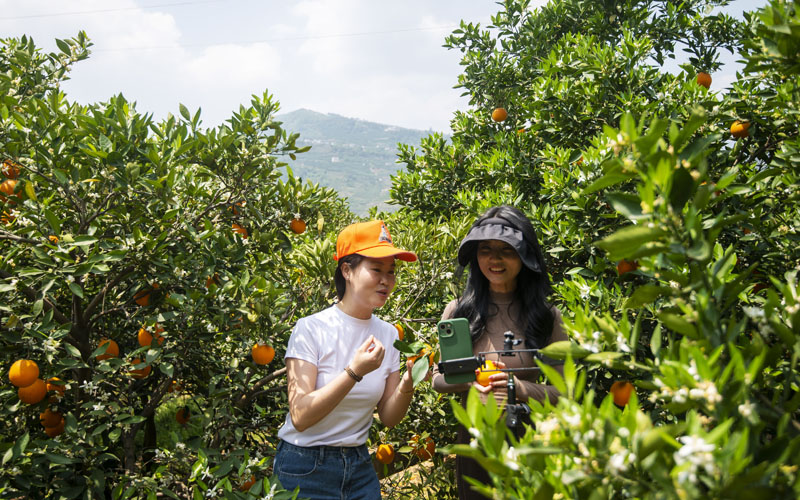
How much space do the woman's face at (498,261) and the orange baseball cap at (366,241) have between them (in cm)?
32

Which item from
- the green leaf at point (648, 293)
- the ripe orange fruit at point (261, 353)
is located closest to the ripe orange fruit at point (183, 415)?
the ripe orange fruit at point (261, 353)

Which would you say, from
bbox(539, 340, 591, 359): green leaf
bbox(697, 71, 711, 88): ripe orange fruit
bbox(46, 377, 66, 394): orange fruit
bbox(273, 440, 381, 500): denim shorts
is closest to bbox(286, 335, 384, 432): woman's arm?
bbox(273, 440, 381, 500): denim shorts

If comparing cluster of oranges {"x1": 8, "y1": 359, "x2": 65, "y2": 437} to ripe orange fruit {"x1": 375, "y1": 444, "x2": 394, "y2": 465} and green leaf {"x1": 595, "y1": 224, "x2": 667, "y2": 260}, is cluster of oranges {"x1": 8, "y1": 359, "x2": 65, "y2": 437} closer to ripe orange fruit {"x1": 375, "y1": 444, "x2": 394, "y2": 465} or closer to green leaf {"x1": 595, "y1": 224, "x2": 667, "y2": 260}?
ripe orange fruit {"x1": 375, "y1": 444, "x2": 394, "y2": 465}

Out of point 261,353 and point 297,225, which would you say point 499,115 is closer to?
point 297,225

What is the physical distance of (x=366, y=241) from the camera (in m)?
1.91

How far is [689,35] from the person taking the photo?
172 inches

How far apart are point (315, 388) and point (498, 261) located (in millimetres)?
856

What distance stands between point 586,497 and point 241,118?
7.52 feet

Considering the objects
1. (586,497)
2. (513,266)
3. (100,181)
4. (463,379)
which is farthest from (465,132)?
(586,497)

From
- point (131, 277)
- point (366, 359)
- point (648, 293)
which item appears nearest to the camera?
point (648, 293)

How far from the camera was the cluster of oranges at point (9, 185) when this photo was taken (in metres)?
2.26

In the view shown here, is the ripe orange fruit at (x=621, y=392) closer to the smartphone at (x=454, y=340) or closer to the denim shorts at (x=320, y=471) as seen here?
the smartphone at (x=454, y=340)

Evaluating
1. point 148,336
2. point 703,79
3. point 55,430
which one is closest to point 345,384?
point 148,336

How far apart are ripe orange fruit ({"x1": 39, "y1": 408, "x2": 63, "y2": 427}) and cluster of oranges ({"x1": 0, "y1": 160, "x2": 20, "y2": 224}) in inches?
35.7
